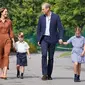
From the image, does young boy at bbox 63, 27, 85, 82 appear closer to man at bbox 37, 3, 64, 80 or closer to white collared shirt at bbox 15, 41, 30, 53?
man at bbox 37, 3, 64, 80

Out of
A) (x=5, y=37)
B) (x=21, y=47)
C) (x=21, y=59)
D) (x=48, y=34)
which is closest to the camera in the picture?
(x=48, y=34)

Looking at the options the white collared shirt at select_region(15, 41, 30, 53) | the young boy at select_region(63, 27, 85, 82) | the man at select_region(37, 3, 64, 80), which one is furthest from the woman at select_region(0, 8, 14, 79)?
the young boy at select_region(63, 27, 85, 82)

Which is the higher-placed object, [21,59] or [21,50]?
[21,50]

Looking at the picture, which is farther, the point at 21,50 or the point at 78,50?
the point at 21,50

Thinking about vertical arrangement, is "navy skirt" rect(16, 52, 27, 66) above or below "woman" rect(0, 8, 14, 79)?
below

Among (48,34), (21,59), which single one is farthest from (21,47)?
(48,34)

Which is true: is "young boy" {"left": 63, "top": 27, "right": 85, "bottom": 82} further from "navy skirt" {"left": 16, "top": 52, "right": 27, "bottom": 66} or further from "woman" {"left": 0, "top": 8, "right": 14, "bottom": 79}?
"navy skirt" {"left": 16, "top": 52, "right": 27, "bottom": 66}

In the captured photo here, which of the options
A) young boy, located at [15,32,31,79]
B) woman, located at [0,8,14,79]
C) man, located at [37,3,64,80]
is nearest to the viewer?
man, located at [37,3,64,80]

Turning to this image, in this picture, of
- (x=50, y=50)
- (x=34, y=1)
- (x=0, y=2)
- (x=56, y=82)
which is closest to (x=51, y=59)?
(x=50, y=50)

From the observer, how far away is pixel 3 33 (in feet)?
40.4

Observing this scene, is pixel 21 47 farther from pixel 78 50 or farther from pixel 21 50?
pixel 78 50

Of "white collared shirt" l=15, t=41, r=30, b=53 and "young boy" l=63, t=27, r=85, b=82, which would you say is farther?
"white collared shirt" l=15, t=41, r=30, b=53

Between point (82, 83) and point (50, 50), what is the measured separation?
53.8 inches

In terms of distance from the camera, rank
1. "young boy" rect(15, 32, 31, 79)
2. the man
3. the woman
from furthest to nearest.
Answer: "young boy" rect(15, 32, 31, 79) → the woman → the man
